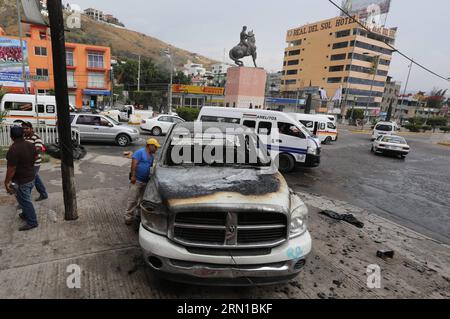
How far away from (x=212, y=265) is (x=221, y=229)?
1.21ft

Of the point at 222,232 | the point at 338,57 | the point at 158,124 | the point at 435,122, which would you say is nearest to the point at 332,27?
the point at 338,57

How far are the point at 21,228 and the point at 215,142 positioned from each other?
11.3 ft

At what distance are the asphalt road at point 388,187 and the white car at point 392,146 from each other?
1.77m

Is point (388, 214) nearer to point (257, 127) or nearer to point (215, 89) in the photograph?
point (257, 127)

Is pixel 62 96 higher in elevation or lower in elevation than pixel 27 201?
higher

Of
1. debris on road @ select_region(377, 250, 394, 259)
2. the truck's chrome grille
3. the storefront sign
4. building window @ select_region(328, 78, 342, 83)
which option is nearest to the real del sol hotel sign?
building window @ select_region(328, 78, 342, 83)

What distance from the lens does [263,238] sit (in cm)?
293

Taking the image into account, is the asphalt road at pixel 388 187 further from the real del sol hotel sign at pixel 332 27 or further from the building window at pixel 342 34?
the real del sol hotel sign at pixel 332 27

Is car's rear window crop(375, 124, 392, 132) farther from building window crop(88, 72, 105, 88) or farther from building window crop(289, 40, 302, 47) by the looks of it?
building window crop(289, 40, 302, 47)

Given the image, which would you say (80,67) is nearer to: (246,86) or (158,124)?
(246,86)

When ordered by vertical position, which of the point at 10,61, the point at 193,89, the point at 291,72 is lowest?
the point at 193,89

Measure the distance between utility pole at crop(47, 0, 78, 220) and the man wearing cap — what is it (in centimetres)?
105

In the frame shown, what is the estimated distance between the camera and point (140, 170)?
4.59 metres
